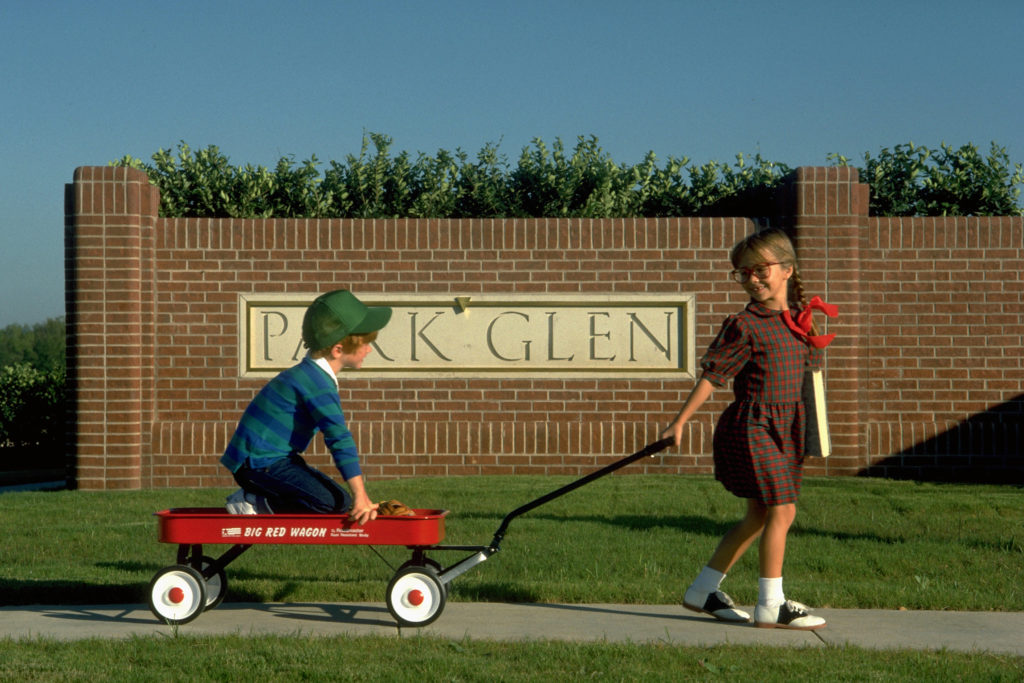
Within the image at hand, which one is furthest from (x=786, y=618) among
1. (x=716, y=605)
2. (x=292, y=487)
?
(x=292, y=487)

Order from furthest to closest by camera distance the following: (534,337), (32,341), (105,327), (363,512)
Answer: (32,341)
(534,337)
(105,327)
(363,512)

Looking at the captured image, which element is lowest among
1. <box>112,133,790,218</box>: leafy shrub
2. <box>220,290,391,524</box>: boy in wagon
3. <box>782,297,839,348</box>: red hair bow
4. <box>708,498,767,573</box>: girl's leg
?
<box>708,498,767,573</box>: girl's leg

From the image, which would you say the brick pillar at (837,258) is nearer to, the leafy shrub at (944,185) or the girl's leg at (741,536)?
the leafy shrub at (944,185)

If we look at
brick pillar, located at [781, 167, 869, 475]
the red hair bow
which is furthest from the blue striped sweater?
brick pillar, located at [781, 167, 869, 475]

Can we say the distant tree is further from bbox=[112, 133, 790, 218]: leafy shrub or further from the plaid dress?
the plaid dress

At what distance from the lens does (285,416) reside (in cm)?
541

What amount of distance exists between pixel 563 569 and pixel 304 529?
197 centimetres

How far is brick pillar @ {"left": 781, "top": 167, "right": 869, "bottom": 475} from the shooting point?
447 inches

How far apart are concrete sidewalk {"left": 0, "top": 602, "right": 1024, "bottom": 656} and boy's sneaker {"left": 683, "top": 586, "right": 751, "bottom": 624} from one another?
6 centimetres

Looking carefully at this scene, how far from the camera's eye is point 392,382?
11586 millimetres

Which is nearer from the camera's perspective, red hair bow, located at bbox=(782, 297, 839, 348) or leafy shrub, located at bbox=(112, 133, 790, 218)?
red hair bow, located at bbox=(782, 297, 839, 348)

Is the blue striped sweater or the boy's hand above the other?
the blue striped sweater

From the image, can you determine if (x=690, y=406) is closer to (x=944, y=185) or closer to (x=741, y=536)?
(x=741, y=536)

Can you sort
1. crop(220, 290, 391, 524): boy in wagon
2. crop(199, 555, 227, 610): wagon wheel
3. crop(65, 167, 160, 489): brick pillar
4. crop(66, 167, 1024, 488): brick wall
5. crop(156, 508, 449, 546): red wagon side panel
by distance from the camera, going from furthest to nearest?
crop(66, 167, 1024, 488): brick wall
crop(65, 167, 160, 489): brick pillar
crop(199, 555, 227, 610): wagon wheel
crop(220, 290, 391, 524): boy in wagon
crop(156, 508, 449, 546): red wagon side panel
